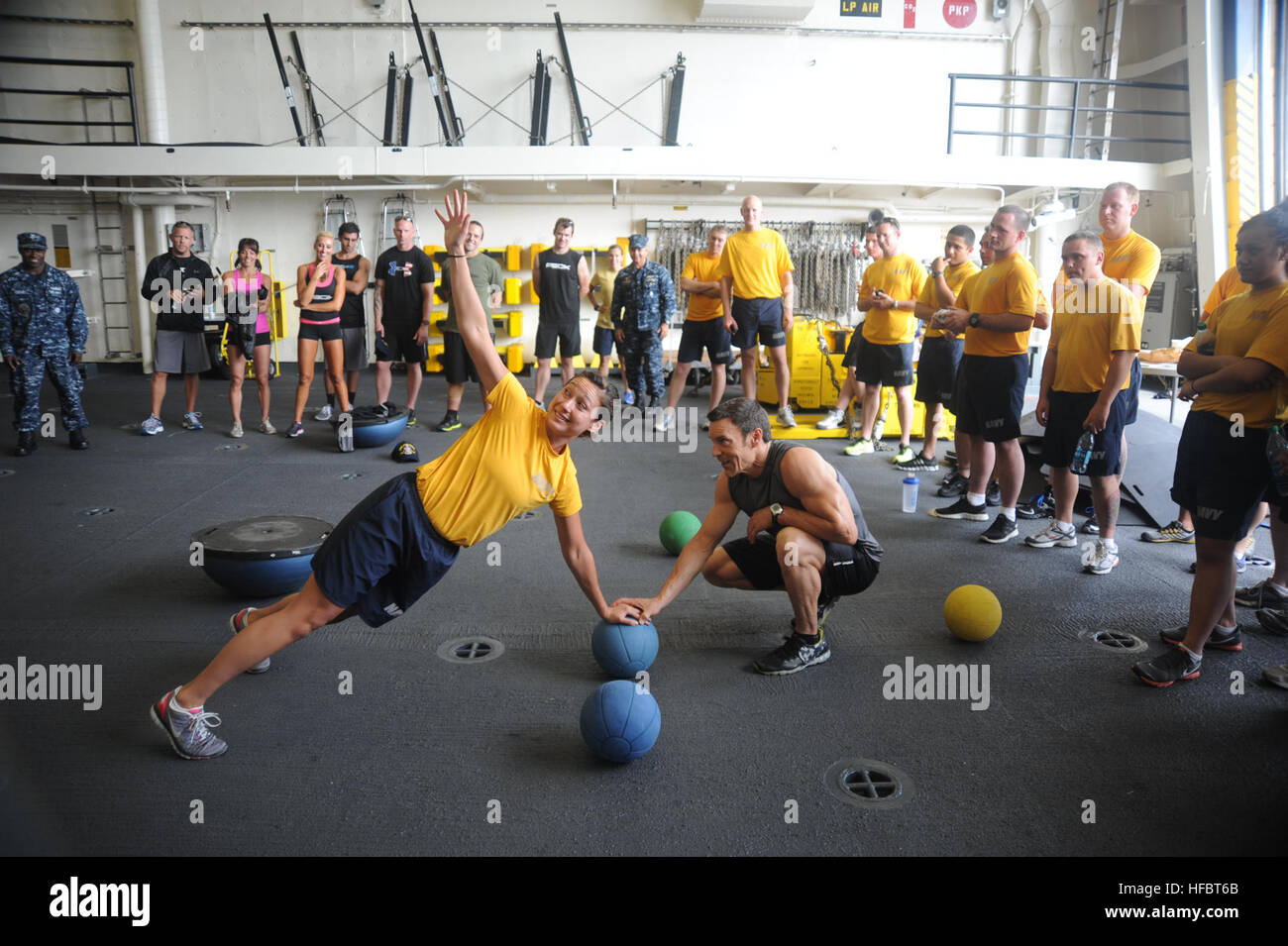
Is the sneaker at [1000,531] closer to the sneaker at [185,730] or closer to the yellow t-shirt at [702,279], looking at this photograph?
the yellow t-shirt at [702,279]

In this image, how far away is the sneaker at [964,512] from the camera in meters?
4.94

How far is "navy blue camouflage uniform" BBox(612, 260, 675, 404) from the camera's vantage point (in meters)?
7.27

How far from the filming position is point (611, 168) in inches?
400

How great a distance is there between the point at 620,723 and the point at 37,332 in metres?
6.12

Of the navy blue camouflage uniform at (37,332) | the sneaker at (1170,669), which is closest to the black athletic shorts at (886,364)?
the sneaker at (1170,669)

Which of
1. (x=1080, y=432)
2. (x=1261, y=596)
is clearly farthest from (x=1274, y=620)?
(x=1080, y=432)

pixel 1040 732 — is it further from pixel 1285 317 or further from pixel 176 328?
pixel 176 328

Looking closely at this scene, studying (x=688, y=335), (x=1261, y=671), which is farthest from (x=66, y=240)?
(x=1261, y=671)

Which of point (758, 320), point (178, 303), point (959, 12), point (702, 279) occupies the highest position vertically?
point (959, 12)

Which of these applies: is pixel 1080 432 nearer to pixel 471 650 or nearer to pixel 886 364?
pixel 886 364

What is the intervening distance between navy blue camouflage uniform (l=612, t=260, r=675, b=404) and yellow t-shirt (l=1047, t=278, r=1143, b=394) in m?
3.82

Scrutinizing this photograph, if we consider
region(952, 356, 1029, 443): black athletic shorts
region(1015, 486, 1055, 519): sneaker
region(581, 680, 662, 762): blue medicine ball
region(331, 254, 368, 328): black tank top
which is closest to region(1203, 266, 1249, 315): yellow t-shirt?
region(952, 356, 1029, 443): black athletic shorts

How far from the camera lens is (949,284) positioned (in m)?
5.66

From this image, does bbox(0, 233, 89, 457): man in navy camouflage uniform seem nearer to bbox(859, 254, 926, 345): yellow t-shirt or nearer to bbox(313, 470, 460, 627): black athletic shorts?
bbox(313, 470, 460, 627): black athletic shorts
